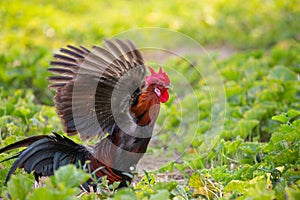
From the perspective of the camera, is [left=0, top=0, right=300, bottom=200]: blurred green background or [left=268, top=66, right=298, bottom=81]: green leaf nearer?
[left=0, top=0, right=300, bottom=200]: blurred green background

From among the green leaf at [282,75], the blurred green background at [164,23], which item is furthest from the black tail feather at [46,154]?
the blurred green background at [164,23]

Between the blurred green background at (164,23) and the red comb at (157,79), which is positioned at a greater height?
the blurred green background at (164,23)

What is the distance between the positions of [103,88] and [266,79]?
285 centimetres

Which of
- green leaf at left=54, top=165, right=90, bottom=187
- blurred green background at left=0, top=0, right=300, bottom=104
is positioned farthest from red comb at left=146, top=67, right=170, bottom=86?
blurred green background at left=0, top=0, right=300, bottom=104

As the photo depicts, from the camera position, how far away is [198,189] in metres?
3.65

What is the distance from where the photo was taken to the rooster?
3980 mm

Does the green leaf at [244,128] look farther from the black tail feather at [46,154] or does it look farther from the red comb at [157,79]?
the black tail feather at [46,154]

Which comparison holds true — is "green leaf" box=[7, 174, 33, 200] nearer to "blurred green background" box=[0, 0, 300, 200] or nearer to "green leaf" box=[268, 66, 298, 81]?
"blurred green background" box=[0, 0, 300, 200]

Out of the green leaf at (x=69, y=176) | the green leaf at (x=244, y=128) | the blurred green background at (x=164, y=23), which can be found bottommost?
the green leaf at (x=69, y=176)

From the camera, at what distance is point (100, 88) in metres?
4.05

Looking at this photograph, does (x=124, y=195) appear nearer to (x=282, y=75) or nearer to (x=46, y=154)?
(x=46, y=154)

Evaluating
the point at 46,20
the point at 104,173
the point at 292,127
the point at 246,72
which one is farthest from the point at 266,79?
the point at 46,20

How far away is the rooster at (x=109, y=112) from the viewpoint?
3980 millimetres

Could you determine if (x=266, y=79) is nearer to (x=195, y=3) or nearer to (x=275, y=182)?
(x=275, y=182)
